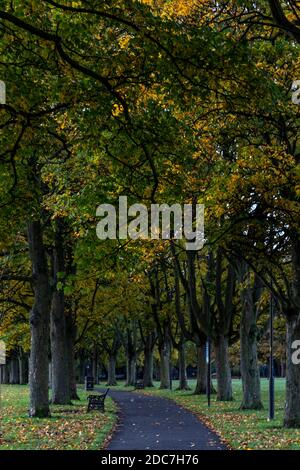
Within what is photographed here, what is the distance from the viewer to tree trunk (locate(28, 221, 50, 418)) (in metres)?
21.5

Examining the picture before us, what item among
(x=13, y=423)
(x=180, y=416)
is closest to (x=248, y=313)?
(x=180, y=416)

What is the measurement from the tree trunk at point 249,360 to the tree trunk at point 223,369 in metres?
5.31

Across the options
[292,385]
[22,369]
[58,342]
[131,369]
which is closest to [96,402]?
[58,342]

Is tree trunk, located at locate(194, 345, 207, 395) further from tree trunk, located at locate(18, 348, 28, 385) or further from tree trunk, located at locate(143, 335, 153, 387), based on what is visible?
tree trunk, located at locate(18, 348, 28, 385)

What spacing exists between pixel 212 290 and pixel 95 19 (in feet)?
74.6

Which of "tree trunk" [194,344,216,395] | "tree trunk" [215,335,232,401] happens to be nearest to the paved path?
"tree trunk" [215,335,232,401]

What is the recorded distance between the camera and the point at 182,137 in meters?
14.3

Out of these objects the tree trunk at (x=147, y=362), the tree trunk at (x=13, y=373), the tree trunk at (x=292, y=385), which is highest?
the tree trunk at (x=292, y=385)

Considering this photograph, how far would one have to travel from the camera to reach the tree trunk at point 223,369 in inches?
1252

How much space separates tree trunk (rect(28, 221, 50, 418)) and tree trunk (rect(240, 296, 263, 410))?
8.02 metres

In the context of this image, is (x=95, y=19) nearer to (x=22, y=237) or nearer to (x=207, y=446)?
(x=207, y=446)

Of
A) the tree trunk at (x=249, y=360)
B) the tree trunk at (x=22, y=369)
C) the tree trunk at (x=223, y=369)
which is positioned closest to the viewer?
the tree trunk at (x=249, y=360)

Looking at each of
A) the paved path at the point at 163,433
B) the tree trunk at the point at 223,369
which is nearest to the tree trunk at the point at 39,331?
the paved path at the point at 163,433

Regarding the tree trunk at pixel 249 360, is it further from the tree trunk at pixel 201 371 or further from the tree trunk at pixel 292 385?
the tree trunk at pixel 201 371
